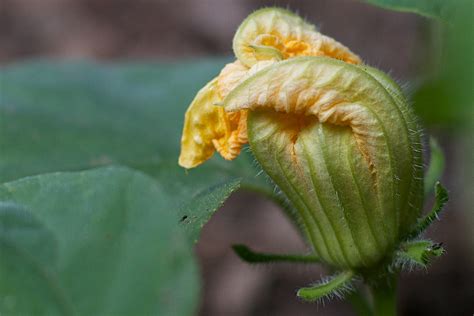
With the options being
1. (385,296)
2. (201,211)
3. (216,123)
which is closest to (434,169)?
(385,296)

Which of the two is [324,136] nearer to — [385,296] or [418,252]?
[418,252]

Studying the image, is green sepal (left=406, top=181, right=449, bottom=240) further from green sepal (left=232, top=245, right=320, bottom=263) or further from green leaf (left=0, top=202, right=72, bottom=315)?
green leaf (left=0, top=202, right=72, bottom=315)

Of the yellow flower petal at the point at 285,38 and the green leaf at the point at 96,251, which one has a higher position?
the yellow flower petal at the point at 285,38

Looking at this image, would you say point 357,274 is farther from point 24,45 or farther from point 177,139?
point 24,45

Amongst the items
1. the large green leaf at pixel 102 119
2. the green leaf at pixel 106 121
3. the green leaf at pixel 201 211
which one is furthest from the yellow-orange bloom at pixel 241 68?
the large green leaf at pixel 102 119

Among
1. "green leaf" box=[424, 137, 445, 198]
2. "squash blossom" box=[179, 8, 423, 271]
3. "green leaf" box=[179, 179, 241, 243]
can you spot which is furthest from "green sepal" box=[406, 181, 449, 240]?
"green leaf" box=[179, 179, 241, 243]

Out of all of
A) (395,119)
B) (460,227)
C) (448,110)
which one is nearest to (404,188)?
(395,119)

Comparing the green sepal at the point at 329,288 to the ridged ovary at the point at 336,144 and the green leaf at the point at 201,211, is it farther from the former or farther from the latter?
the green leaf at the point at 201,211
